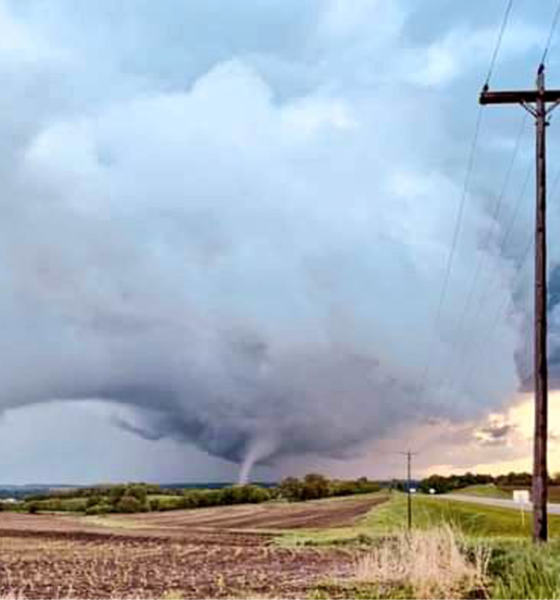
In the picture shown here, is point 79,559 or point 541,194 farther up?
point 541,194

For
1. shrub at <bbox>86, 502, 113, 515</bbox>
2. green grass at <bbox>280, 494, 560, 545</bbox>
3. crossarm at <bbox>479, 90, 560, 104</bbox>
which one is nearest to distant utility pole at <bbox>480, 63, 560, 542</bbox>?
crossarm at <bbox>479, 90, 560, 104</bbox>

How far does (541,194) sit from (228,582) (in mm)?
12987

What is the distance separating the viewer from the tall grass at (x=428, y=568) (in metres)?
18.0

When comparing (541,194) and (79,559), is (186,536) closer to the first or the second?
(79,559)

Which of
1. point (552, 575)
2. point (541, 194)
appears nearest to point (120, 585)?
point (552, 575)

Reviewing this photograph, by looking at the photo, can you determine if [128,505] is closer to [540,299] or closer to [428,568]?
[540,299]

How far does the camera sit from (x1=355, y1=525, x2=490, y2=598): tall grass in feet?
59.0

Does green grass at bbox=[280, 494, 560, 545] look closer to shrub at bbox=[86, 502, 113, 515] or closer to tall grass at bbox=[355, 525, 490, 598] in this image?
tall grass at bbox=[355, 525, 490, 598]

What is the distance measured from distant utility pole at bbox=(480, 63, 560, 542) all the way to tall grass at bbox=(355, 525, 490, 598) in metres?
5.35

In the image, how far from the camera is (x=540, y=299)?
2659cm

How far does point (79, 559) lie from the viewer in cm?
3022

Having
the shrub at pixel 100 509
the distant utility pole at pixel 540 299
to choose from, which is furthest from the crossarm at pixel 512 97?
the shrub at pixel 100 509

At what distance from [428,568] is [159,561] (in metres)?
12.1

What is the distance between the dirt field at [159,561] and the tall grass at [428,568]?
1424 mm
